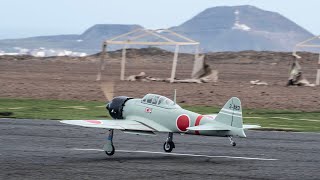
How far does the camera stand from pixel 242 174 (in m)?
20.9

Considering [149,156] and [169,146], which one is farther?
[169,146]

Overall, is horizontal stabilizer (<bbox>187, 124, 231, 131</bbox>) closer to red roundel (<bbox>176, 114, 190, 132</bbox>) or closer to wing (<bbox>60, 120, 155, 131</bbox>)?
red roundel (<bbox>176, 114, 190, 132</bbox>)

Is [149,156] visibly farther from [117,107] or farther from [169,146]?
[117,107]

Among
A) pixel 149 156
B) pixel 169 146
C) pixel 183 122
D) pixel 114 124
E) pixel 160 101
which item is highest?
pixel 160 101

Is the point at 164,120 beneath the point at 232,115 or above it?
beneath

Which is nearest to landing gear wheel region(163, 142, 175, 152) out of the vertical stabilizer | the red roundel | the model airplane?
the model airplane

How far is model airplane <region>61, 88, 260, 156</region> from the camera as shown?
22875 millimetres

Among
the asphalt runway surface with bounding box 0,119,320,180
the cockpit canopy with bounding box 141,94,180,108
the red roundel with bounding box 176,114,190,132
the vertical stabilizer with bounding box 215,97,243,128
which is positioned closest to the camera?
the asphalt runway surface with bounding box 0,119,320,180

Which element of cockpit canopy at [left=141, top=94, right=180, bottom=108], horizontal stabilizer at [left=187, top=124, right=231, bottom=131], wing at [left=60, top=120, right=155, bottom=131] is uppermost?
cockpit canopy at [left=141, top=94, right=180, bottom=108]

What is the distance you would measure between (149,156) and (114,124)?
5.75 ft

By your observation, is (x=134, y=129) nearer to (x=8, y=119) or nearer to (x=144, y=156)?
(x=144, y=156)

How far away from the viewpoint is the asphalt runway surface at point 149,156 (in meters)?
20.8

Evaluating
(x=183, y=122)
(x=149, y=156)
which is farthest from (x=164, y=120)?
(x=149, y=156)

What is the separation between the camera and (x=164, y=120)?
24.2m
